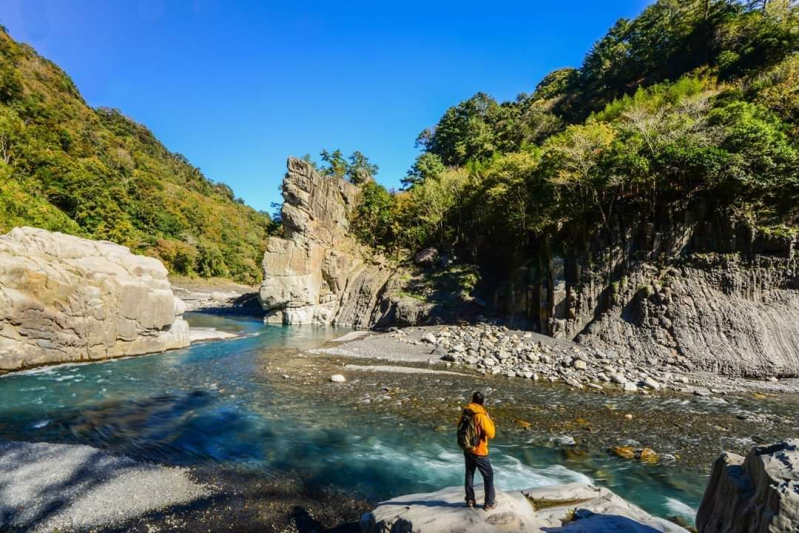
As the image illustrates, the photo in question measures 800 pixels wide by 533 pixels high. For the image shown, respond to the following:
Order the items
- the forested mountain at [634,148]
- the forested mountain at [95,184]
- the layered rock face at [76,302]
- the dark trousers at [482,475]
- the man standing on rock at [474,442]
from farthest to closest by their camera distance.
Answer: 1. the forested mountain at [95,184]
2. the forested mountain at [634,148]
3. the layered rock face at [76,302]
4. the man standing on rock at [474,442]
5. the dark trousers at [482,475]

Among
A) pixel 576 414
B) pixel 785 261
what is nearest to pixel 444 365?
pixel 576 414

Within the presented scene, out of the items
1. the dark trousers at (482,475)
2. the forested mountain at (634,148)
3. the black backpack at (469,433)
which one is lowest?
the dark trousers at (482,475)

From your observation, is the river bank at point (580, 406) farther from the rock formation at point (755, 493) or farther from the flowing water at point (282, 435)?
the rock formation at point (755, 493)

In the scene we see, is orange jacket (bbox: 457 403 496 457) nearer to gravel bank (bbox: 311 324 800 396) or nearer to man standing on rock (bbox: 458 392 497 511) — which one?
man standing on rock (bbox: 458 392 497 511)

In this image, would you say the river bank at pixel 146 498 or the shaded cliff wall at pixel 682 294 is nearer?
the river bank at pixel 146 498

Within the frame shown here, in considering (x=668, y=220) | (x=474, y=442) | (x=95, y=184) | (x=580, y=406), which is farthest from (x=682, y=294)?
(x=95, y=184)

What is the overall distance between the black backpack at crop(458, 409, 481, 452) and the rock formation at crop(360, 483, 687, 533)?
2.75ft

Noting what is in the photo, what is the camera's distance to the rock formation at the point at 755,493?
2.71 meters

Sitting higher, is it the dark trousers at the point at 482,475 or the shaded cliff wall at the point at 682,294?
the shaded cliff wall at the point at 682,294

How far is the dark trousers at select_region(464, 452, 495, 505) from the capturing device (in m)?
4.93

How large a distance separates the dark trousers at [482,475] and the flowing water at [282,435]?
2.68m

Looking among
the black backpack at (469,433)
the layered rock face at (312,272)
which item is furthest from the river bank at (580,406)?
the layered rock face at (312,272)

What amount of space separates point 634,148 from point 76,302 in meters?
28.8

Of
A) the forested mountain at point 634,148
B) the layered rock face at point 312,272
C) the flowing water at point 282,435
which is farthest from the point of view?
the layered rock face at point 312,272
